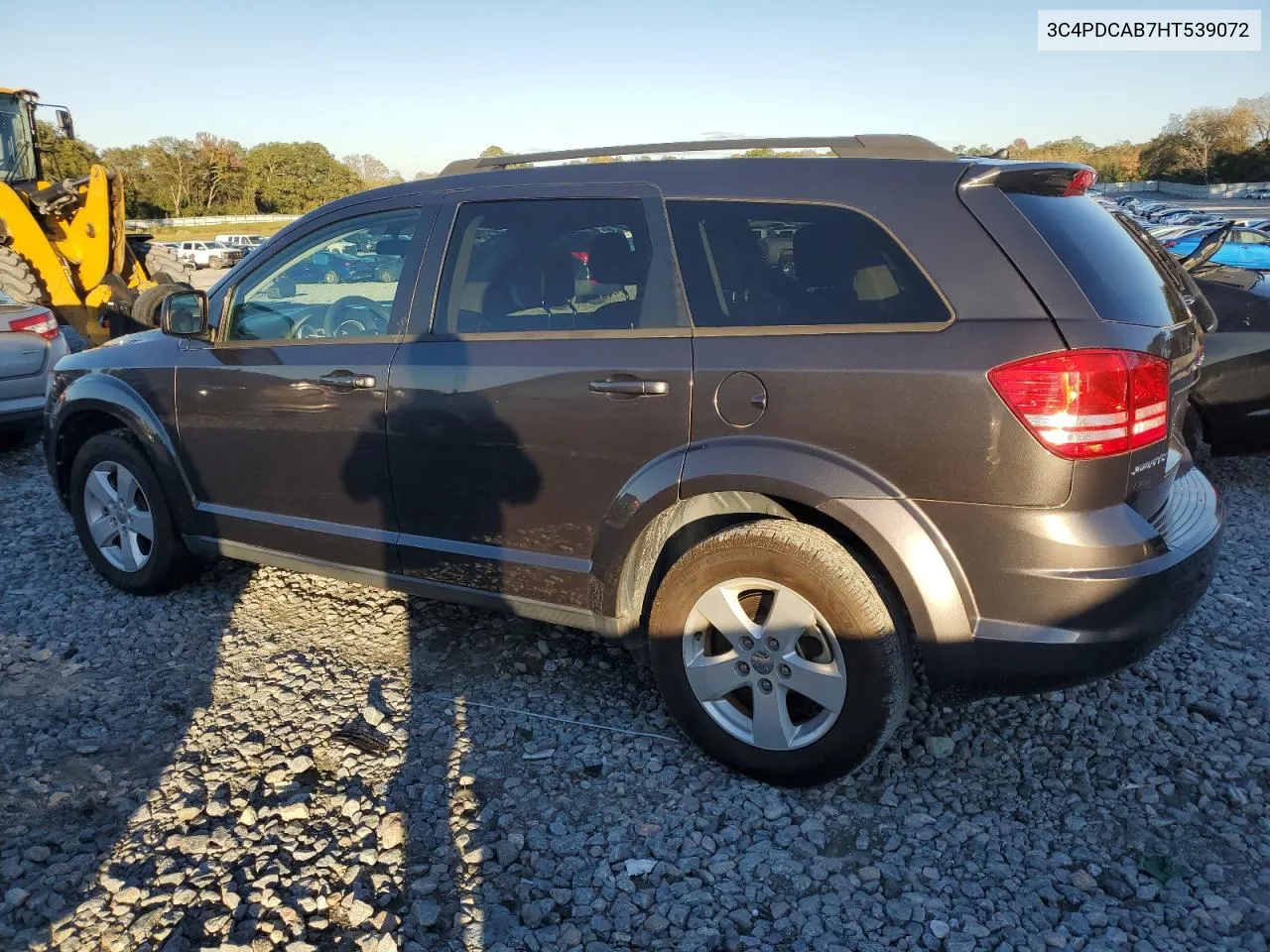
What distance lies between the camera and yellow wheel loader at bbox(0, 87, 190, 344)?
11.4 metres

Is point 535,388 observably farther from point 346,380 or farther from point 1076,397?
point 1076,397

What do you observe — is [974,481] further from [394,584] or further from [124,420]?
[124,420]

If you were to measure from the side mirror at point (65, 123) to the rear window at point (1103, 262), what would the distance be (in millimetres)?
13205

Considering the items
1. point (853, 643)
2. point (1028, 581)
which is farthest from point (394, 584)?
point (1028, 581)

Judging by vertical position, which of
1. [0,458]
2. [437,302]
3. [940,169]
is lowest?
[0,458]

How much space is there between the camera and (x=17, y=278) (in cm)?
1089

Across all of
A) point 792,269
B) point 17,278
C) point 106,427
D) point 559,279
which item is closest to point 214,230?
point 17,278

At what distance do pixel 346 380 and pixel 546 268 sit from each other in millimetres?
898

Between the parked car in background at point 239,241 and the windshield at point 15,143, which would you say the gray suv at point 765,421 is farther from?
the parked car in background at point 239,241

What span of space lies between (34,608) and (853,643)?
390 cm

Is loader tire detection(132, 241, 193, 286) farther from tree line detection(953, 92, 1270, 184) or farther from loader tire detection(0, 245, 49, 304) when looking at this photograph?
tree line detection(953, 92, 1270, 184)

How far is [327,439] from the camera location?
3.56 metres

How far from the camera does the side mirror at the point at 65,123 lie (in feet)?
38.9

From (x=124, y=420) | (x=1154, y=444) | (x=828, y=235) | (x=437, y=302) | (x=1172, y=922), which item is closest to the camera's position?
(x=1172, y=922)
